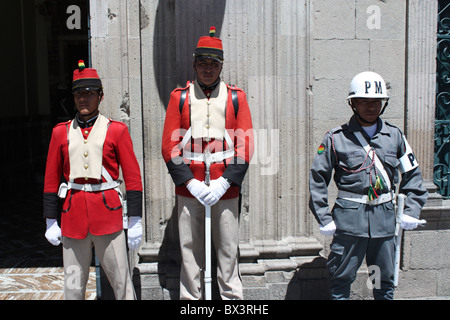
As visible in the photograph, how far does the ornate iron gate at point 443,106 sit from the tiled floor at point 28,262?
12.1 ft

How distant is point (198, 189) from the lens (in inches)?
148

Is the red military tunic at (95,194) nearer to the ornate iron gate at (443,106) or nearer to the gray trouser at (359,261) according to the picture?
the gray trouser at (359,261)

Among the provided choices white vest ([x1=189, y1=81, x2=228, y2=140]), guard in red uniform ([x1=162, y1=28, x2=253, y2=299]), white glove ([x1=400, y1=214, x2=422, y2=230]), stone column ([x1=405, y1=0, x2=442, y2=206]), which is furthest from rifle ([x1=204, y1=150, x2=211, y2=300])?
stone column ([x1=405, y1=0, x2=442, y2=206])

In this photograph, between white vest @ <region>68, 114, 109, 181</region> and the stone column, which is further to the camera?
the stone column

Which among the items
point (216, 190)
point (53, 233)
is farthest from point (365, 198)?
point (53, 233)

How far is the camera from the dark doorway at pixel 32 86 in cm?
948

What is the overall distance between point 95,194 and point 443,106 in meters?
3.55

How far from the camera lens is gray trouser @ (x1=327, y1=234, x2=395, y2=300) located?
3.80 meters

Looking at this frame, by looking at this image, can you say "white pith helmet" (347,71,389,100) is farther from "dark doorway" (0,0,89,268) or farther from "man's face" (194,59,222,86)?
"dark doorway" (0,0,89,268)

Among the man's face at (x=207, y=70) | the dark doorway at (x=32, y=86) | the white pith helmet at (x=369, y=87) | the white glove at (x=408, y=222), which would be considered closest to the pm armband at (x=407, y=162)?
the white glove at (x=408, y=222)

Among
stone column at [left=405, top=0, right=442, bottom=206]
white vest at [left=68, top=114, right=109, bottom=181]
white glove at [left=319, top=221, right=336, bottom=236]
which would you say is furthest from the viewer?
stone column at [left=405, top=0, right=442, bottom=206]

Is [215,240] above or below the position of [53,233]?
below

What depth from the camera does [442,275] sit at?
5020mm

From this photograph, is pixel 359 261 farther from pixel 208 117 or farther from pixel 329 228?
pixel 208 117
